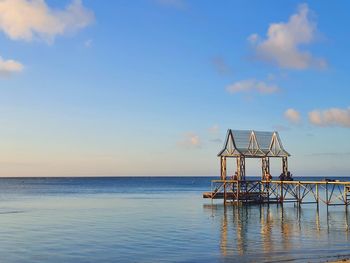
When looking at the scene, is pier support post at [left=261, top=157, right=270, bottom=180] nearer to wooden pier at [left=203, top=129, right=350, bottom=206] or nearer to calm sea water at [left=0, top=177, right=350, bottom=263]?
wooden pier at [left=203, top=129, right=350, bottom=206]

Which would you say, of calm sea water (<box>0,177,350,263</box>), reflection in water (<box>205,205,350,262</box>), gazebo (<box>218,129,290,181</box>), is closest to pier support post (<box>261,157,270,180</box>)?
gazebo (<box>218,129,290,181</box>)

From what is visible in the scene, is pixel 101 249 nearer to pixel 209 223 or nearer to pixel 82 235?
pixel 82 235

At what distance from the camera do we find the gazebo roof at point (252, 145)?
65938 millimetres

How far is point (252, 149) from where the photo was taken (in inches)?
2630

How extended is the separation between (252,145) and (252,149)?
0.74m

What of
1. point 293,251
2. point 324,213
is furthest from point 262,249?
point 324,213

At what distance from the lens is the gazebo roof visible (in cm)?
6594

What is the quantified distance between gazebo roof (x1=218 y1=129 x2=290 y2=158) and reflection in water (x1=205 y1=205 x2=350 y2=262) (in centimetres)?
872

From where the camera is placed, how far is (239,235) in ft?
120

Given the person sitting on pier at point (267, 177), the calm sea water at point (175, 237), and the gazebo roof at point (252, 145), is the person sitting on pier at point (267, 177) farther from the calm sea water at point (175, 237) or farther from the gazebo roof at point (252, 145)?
the calm sea water at point (175, 237)

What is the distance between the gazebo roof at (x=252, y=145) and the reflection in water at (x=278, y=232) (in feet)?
28.6

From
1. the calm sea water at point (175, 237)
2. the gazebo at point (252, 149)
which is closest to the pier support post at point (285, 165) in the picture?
the gazebo at point (252, 149)

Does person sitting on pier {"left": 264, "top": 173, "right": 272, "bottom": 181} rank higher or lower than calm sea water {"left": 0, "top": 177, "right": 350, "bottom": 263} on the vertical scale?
higher

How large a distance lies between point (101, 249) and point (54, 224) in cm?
1585
